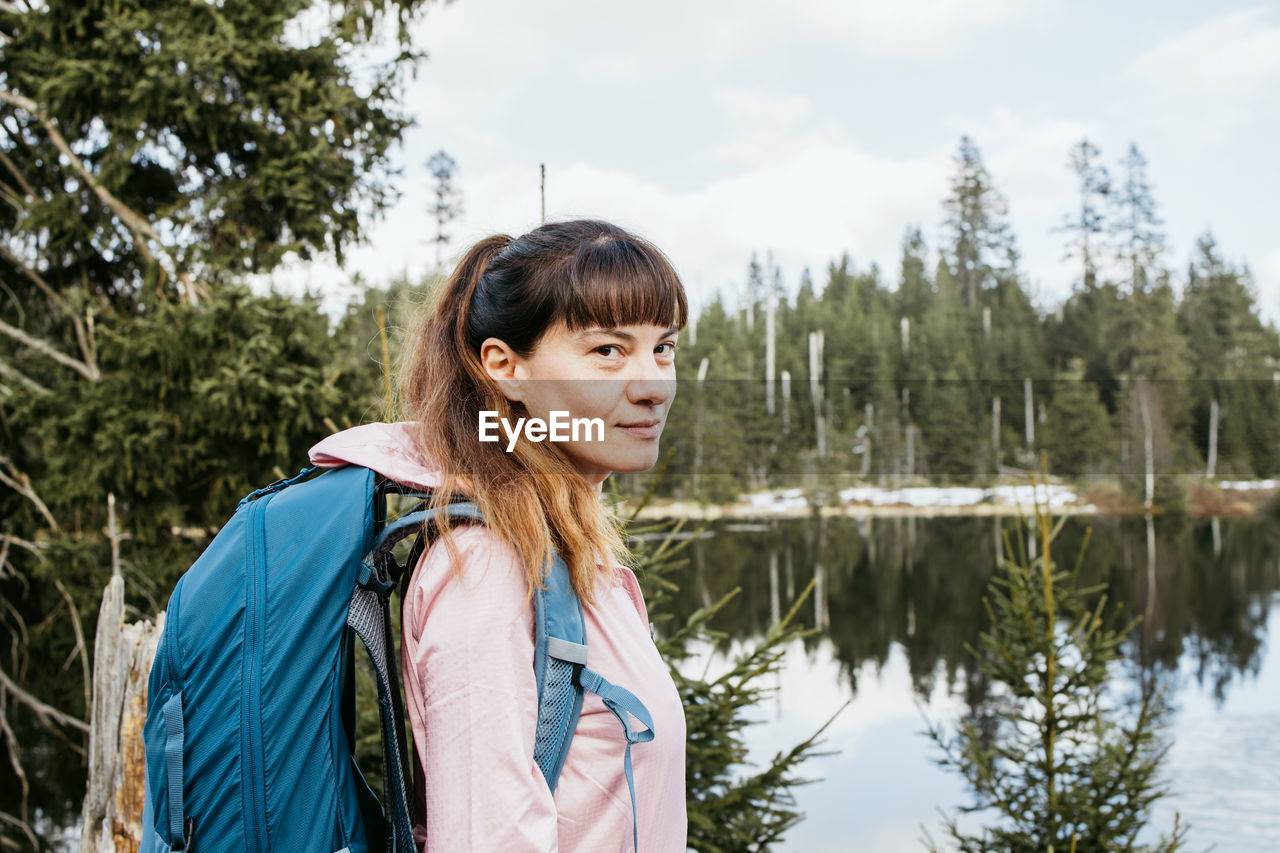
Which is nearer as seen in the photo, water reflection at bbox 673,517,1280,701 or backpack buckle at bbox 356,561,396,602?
backpack buckle at bbox 356,561,396,602

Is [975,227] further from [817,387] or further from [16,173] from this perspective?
[16,173]

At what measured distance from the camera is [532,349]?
1000 millimetres

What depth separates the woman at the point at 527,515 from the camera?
80cm

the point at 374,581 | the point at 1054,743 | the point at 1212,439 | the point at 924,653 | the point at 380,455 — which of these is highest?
the point at 1212,439

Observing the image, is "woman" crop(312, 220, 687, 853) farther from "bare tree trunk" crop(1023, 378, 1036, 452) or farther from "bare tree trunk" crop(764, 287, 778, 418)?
"bare tree trunk" crop(764, 287, 778, 418)

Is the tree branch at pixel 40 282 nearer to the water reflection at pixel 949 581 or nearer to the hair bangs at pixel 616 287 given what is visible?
the hair bangs at pixel 616 287

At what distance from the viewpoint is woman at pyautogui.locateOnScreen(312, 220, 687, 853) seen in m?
0.80

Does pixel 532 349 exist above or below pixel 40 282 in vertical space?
below

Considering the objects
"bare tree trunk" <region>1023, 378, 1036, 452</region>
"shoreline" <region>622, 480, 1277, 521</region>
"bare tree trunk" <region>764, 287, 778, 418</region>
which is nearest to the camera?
"bare tree trunk" <region>1023, 378, 1036, 452</region>

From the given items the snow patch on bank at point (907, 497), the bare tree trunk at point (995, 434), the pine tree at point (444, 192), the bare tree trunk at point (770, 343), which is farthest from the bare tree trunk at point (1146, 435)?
the pine tree at point (444, 192)

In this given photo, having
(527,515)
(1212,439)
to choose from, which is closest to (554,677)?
(527,515)

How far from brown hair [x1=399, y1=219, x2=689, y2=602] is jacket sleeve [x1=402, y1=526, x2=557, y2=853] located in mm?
60

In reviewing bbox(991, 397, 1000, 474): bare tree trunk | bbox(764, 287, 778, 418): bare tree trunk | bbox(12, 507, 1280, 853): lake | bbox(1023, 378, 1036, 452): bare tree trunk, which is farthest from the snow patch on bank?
bbox(764, 287, 778, 418): bare tree trunk

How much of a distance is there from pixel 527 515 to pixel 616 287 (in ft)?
0.83
